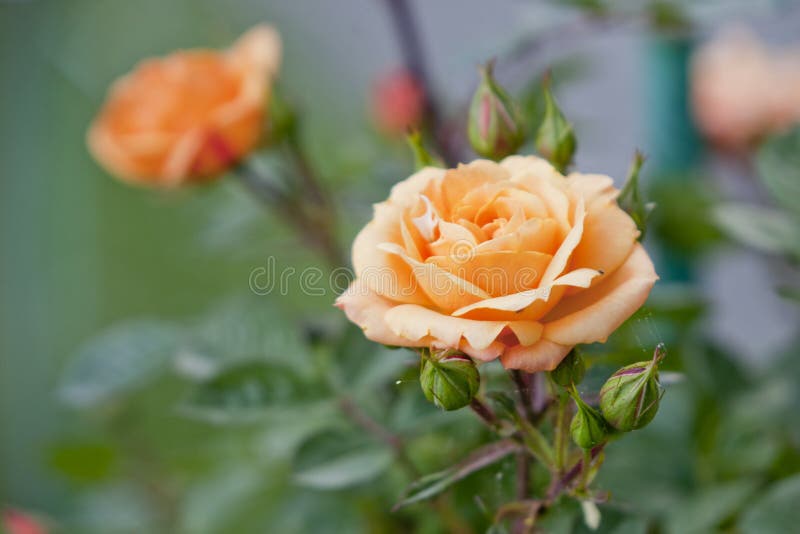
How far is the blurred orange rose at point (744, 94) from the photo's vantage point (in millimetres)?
811

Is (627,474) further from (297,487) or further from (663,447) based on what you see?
(297,487)

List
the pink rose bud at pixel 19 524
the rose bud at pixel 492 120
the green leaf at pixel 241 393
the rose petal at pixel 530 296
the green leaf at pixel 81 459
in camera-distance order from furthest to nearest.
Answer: the green leaf at pixel 81 459 → the pink rose bud at pixel 19 524 → the green leaf at pixel 241 393 → the rose bud at pixel 492 120 → the rose petal at pixel 530 296

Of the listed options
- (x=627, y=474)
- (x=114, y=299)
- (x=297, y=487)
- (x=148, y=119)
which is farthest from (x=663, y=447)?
(x=114, y=299)

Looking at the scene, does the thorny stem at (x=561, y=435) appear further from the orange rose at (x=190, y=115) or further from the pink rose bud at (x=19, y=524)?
the pink rose bud at (x=19, y=524)

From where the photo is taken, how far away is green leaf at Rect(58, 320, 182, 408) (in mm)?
633

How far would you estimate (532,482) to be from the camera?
1.15ft

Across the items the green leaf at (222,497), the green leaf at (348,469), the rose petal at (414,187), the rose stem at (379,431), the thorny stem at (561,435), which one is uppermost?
the rose petal at (414,187)

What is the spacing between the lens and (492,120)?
0.36 metres

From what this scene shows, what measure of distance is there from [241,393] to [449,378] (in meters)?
0.24

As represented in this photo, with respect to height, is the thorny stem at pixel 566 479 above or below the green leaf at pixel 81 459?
above

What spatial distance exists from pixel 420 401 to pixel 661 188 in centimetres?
40

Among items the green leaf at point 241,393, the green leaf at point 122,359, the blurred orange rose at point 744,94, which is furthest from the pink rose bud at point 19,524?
the blurred orange rose at point 744,94

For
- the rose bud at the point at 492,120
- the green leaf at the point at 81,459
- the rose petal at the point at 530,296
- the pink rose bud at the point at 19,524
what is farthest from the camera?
the green leaf at the point at 81,459

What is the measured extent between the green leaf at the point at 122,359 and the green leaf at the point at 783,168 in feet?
1.46
